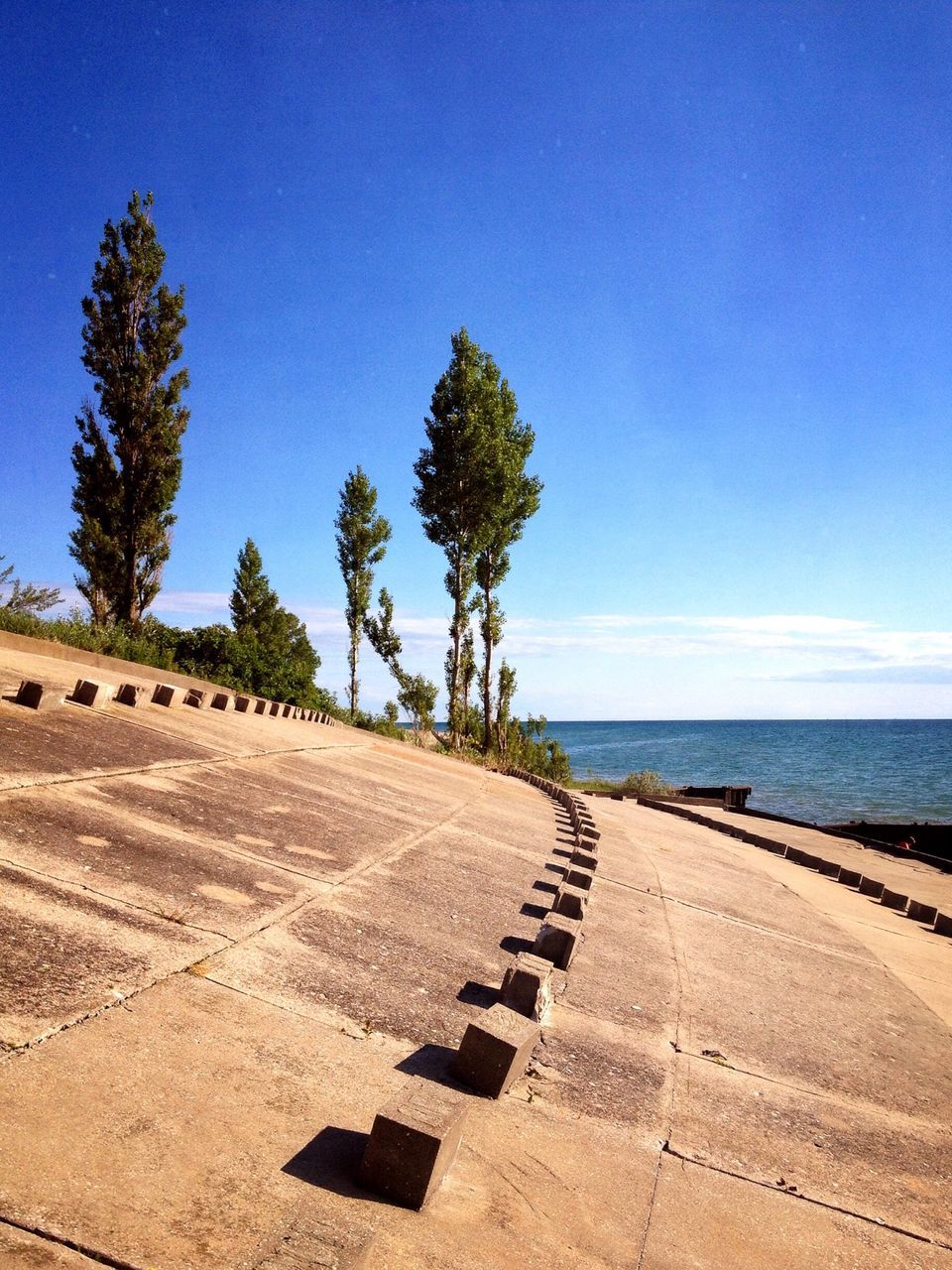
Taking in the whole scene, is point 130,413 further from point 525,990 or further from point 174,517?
point 525,990

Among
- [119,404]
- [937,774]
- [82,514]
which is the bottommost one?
[937,774]

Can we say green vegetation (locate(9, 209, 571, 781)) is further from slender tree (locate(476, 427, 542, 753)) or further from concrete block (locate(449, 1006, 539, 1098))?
concrete block (locate(449, 1006, 539, 1098))

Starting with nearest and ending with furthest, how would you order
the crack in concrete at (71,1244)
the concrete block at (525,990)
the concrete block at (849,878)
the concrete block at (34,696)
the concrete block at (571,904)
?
the crack in concrete at (71,1244) < the concrete block at (525,990) < the concrete block at (571,904) < the concrete block at (34,696) < the concrete block at (849,878)

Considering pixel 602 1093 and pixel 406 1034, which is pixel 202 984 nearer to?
pixel 406 1034

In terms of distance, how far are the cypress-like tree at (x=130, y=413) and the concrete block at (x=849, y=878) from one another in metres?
17.8

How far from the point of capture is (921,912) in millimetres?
10281

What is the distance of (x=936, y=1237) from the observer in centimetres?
288

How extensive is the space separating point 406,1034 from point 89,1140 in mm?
1377

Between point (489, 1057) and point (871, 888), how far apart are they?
35.0 ft

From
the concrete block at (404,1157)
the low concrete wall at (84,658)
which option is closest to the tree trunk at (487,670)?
the low concrete wall at (84,658)

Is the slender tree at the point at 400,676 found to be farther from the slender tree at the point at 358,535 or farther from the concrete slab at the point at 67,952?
the concrete slab at the point at 67,952

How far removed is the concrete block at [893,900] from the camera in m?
11.0

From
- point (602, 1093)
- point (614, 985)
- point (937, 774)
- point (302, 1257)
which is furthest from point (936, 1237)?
point (937, 774)

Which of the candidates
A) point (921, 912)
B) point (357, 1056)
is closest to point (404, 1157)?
point (357, 1056)
